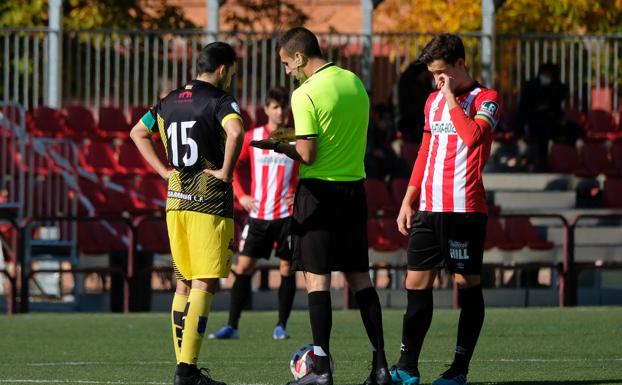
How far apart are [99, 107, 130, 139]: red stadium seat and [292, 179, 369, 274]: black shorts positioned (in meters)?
14.0

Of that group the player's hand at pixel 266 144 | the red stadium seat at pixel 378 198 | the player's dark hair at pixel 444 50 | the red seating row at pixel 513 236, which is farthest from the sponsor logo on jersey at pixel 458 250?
the red stadium seat at pixel 378 198

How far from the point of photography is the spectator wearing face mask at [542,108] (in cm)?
2275

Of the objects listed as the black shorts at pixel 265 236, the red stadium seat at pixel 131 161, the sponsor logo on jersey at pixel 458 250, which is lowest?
the black shorts at pixel 265 236

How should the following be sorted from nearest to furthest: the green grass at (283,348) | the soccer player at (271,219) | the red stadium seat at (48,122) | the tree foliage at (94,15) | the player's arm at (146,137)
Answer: the player's arm at (146,137) → the green grass at (283,348) → the soccer player at (271,219) → the red stadium seat at (48,122) → the tree foliage at (94,15)

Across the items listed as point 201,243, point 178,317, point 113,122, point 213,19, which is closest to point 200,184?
point 201,243

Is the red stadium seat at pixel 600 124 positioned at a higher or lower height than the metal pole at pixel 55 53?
lower

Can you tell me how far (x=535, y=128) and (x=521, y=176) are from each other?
3.10ft

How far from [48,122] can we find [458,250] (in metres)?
14.1

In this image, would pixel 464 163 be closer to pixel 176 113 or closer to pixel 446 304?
Result: pixel 176 113

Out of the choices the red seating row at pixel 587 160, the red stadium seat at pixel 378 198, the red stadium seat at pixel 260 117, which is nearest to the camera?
the red stadium seat at pixel 378 198

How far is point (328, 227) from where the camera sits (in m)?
8.95

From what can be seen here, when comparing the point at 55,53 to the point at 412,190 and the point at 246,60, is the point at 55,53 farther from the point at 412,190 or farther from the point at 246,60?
the point at 412,190

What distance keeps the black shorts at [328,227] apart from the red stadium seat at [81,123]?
1409 cm

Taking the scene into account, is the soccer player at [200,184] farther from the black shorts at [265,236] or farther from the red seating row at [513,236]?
the red seating row at [513,236]
